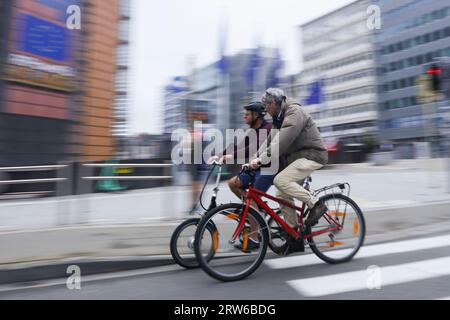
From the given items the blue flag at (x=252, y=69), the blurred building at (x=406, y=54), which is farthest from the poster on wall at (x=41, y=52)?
the blurred building at (x=406, y=54)

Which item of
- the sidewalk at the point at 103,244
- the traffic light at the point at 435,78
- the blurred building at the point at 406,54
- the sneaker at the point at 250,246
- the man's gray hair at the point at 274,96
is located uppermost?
the blurred building at the point at 406,54

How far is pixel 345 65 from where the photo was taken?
280 feet

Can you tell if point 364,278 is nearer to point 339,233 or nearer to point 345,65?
point 339,233

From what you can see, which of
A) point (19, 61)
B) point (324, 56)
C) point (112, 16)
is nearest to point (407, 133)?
point (324, 56)

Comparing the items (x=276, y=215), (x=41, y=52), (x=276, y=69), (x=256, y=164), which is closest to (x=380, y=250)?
(x=276, y=215)

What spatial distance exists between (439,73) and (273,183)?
7012 millimetres

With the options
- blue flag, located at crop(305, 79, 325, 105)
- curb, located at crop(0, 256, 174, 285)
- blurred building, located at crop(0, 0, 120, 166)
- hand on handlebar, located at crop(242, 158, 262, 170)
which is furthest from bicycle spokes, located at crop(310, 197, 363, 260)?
blue flag, located at crop(305, 79, 325, 105)

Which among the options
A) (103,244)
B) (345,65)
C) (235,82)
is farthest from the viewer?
(345,65)

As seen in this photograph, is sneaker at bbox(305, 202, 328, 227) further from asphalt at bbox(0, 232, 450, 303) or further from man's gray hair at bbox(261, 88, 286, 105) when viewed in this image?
man's gray hair at bbox(261, 88, 286, 105)

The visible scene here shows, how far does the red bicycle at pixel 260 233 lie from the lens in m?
4.12

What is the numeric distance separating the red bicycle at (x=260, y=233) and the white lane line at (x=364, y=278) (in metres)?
0.43

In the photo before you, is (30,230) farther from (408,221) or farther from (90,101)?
(90,101)

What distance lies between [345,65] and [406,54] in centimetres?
1438

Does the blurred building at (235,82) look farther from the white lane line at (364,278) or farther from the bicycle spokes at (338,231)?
the white lane line at (364,278)
